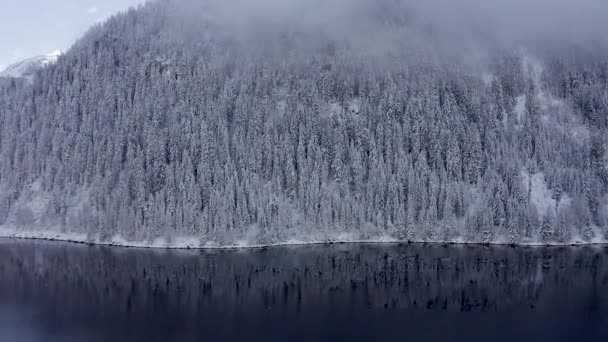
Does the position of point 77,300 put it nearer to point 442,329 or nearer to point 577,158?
point 442,329

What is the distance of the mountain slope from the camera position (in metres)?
145

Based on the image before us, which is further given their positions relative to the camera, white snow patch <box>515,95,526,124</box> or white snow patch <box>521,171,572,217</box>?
white snow patch <box>515,95,526,124</box>

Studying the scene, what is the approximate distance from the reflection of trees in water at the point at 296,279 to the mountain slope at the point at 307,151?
11.3m

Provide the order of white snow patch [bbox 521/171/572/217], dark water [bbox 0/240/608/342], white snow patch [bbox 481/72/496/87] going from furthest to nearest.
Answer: white snow patch [bbox 481/72/496/87], white snow patch [bbox 521/171/572/217], dark water [bbox 0/240/608/342]

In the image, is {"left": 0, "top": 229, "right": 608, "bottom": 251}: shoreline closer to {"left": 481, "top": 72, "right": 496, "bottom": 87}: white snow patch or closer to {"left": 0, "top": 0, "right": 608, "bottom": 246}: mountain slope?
{"left": 0, "top": 0, "right": 608, "bottom": 246}: mountain slope

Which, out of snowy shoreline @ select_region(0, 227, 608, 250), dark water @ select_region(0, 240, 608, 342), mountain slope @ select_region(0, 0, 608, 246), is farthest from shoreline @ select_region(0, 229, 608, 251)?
dark water @ select_region(0, 240, 608, 342)

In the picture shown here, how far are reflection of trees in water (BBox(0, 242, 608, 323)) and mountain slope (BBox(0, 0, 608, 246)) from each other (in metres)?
11.3

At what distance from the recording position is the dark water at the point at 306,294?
76.4 metres

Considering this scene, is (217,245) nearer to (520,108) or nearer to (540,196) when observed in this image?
(540,196)

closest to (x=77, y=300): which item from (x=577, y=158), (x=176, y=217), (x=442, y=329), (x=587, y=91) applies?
(x=176, y=217)

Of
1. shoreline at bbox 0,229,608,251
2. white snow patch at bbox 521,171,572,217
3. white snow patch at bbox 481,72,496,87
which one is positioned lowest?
shoreline at bbox 0,229,608,251

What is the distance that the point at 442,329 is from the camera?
76188mm

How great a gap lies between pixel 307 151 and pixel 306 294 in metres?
75.2

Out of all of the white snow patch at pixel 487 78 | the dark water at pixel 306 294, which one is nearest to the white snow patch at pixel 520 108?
the white snow patch at pixel 487 78
